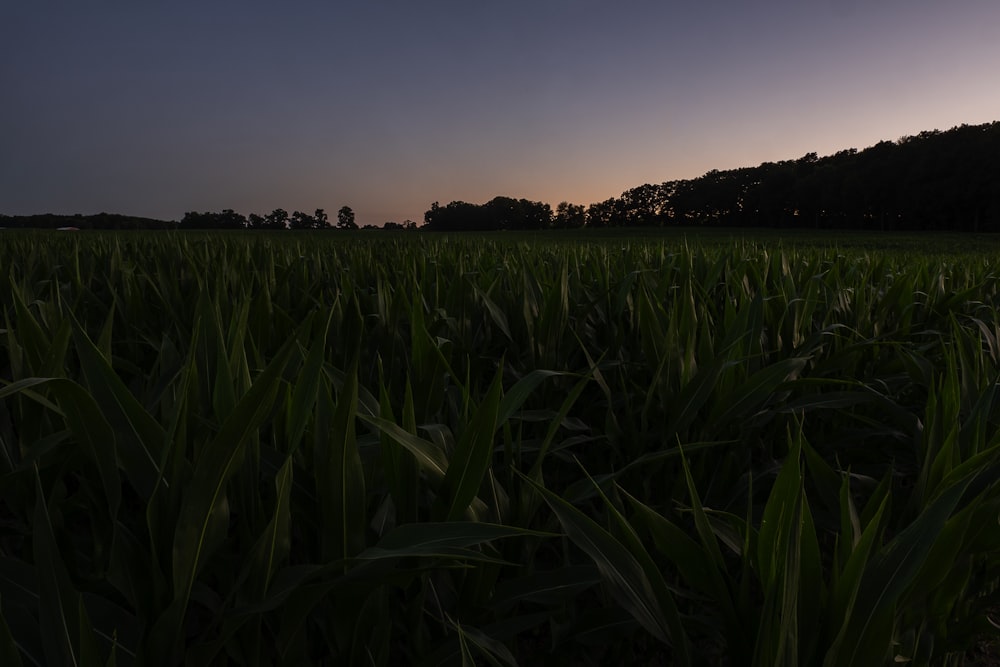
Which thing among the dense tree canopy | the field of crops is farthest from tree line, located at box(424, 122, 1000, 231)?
the field of crops

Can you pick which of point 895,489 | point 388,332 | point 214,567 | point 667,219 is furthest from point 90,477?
point 667,219

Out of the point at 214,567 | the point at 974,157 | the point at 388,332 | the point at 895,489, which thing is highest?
the point at 974,157

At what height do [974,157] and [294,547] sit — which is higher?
[974,157]

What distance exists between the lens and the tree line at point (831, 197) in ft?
165

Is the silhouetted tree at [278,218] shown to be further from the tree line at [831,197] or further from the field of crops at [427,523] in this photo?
the field of crops at [427,523]

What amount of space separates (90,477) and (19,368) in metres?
0.29

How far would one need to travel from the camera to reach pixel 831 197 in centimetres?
6050

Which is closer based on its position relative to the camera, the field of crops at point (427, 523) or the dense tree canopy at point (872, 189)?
the field of crops at point (427, 523)

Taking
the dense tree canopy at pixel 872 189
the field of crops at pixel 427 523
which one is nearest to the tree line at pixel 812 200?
the dense tree canopy at pixel 872 189

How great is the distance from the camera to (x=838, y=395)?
1340mm

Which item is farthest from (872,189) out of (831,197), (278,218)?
(278,218)

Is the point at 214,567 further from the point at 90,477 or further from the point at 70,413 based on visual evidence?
the point at 90,477

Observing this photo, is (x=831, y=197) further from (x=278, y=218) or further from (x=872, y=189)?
(x=278, y=218)

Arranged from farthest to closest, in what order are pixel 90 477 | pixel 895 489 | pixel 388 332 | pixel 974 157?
pixel 974 157, pixel 388 332, pixel 895 489, pixel 90 477
